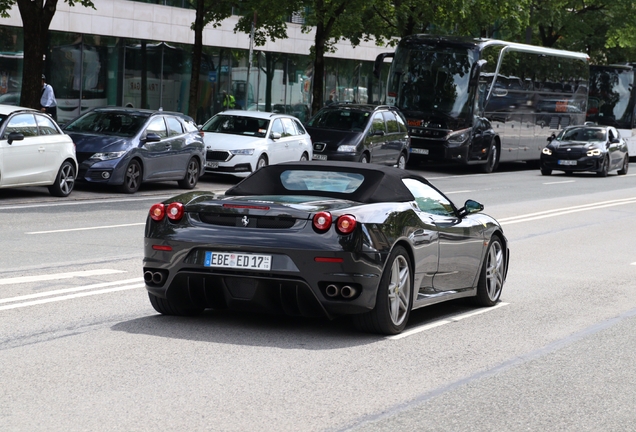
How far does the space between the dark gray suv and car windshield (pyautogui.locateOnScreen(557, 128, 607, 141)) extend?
760 centimetres

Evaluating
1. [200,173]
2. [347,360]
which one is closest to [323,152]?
[200,173]

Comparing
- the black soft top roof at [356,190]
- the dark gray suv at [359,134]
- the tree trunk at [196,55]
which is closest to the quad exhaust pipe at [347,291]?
the black soft top roof at [356,190]

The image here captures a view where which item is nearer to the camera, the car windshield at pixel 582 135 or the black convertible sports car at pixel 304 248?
the black convertible sports car at pixel 304 248

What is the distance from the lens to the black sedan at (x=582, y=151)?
118 feet

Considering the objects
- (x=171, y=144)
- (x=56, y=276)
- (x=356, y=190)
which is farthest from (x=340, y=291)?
(x=171, y=144)

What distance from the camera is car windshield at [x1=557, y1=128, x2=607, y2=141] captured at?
37125 mm

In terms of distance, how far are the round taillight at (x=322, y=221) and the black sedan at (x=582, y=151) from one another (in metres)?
28.9

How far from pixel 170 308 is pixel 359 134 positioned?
20531 millimetres

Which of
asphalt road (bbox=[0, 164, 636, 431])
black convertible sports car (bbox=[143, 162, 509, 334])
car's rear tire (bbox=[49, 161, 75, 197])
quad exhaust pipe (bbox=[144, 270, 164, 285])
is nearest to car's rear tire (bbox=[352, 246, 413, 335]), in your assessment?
black convertible sports car (bbox=[143, 162, 509, 334])

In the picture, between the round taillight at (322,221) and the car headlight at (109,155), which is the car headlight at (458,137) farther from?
the round taillight at (322,221)

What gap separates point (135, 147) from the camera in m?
21.7

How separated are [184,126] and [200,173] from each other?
1.05 meters

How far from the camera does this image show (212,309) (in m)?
9.36

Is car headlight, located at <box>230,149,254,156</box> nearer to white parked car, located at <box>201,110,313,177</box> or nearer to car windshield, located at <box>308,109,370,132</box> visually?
white parked car, located at <box>201,110,313,177</box>
